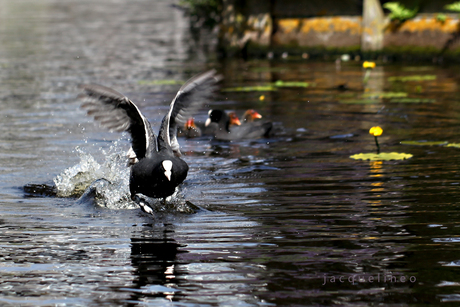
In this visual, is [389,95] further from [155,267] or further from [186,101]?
[155,267]

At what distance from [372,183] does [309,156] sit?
5.73 feet

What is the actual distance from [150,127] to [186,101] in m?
0.45

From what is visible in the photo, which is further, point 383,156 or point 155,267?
point 383,156

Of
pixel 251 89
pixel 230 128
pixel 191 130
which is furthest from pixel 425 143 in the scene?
pixel 251 89

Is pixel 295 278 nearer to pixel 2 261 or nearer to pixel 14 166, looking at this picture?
pixel 2 261

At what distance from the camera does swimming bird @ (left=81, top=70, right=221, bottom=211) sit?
6.98 meters

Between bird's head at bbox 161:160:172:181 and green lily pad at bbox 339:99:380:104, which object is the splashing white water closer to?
Answer: bird's head at bbox 161:160:172:181

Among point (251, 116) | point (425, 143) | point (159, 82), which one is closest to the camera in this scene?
point (425, 143)

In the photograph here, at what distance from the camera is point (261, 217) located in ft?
21.7

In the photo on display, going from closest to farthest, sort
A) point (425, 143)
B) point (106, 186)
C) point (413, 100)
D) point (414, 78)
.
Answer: point (106, 186) < point (425, 143) < point (413, 100) < point (414, 78)

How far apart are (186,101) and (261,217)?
1.53m

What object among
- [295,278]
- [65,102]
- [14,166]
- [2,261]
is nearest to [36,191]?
[14,166]

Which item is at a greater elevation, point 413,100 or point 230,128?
point 413,100
